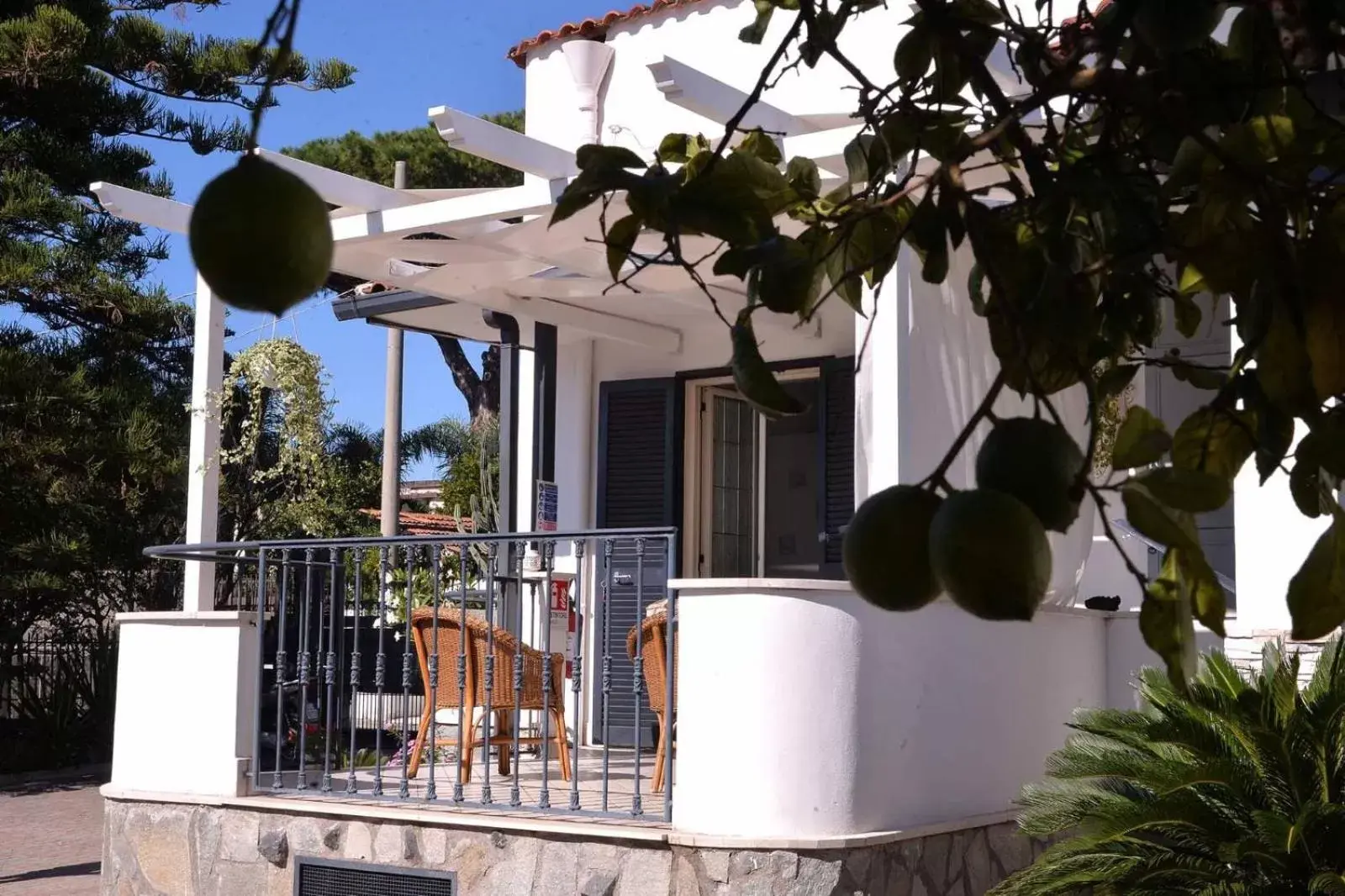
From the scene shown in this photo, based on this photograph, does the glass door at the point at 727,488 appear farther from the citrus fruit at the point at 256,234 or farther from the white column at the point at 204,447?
the citrus fruit at the point at 256,234

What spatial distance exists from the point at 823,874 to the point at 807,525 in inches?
187

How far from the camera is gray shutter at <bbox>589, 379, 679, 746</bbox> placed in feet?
32.0

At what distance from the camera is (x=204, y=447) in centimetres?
875

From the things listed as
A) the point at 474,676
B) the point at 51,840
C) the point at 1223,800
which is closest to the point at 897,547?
the point at 1223,800

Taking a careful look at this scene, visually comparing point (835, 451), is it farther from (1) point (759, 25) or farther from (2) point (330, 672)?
(1) point (759, 25)

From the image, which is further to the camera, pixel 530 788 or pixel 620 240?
pixel 530 788

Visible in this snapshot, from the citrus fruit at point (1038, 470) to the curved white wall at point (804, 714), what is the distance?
487 centimetres

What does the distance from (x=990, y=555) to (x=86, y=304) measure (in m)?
16.0

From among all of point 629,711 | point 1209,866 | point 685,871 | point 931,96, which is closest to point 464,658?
point 685,871

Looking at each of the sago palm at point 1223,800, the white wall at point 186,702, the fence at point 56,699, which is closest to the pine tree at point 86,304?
the fence at point 56,699

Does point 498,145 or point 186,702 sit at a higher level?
point 498,145

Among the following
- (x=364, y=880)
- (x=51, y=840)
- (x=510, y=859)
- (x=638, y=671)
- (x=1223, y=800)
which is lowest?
(x=51, y=840)

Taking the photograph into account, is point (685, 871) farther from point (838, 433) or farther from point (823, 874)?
point (838, 433)

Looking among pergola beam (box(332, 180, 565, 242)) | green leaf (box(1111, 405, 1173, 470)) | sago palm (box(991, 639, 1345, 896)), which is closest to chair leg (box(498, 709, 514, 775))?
pergola beam (box(332, 180, 565, 242))
